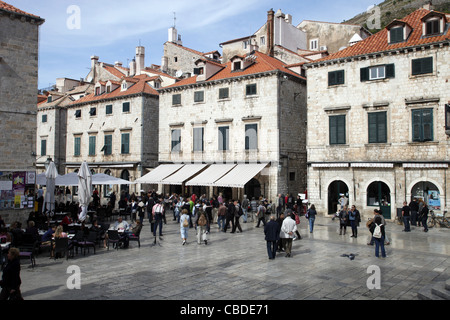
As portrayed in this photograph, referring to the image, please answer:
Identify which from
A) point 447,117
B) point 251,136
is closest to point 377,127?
point 447,117

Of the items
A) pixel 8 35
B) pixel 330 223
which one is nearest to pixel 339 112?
pixel 330 223

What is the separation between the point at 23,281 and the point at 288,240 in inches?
314

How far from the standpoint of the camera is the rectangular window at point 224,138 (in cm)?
2822

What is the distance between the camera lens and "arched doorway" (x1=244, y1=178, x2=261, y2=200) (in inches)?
1067

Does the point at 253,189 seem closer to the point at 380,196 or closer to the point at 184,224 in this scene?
the point at 380,196

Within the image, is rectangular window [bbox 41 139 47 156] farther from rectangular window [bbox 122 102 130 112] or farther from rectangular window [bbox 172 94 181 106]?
rectangular window [bbox 172 94 181 106]

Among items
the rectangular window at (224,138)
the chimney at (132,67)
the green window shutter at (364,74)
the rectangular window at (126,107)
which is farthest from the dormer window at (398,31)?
the chimney at (132,67)

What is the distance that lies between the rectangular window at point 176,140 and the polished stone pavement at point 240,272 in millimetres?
15671

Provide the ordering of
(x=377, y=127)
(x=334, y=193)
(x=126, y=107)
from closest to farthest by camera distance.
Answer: (x=377, y=127)
(x=334, y=193)
(x=126, y=107)

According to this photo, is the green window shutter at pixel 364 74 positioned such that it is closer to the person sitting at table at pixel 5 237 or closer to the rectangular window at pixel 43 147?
the person sitting at table at pixel 5 237

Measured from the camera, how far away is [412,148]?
2094 cm

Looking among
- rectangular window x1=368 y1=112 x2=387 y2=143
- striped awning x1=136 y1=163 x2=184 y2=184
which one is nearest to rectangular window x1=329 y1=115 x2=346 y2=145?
rectangular window x1=368 y1=112 x2=387 y2=143

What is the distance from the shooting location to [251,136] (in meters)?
27.1

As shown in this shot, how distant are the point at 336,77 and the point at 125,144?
19745 mm
